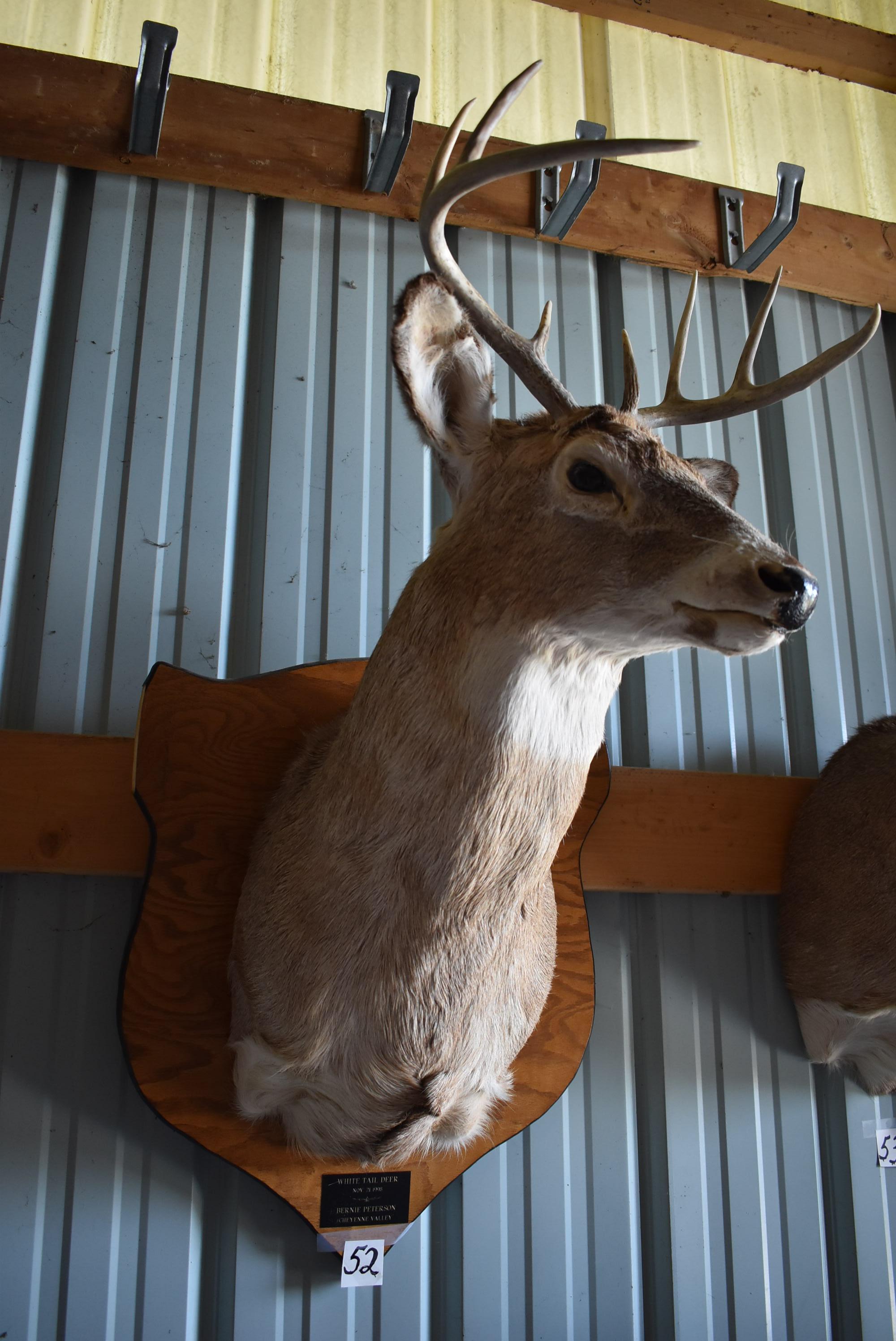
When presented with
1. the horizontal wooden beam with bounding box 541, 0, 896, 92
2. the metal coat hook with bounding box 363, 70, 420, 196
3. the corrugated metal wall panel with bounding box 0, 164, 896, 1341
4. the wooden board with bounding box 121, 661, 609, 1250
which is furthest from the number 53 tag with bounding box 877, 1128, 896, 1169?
the horizontal wooden beam with bounding box 541, 0, 896, 92

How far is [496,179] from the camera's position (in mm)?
1385

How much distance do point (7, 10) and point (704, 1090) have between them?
331cm

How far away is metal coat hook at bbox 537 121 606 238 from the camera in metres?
2.09

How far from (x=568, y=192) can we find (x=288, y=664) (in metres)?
1.34

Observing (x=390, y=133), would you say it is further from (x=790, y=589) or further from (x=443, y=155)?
(x=790, y=589)

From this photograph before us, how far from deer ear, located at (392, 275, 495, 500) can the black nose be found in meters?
0.58

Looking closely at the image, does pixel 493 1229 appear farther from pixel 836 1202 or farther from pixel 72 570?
pixel 72 570

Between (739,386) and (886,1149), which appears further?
(886,1149)

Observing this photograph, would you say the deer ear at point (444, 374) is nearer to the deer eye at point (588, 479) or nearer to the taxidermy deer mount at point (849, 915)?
the deer eye at point (588, 479)

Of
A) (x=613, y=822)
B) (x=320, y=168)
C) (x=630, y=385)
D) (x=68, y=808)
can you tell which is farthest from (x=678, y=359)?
(x=68, y=808)

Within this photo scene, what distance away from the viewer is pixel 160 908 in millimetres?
1569

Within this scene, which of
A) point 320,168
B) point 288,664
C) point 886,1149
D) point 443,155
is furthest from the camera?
point 320,168

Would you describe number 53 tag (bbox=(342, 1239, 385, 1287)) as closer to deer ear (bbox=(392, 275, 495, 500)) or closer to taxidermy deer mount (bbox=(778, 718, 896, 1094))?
taxidermy deer mount (bbox=(778, 718, 896, 1094))

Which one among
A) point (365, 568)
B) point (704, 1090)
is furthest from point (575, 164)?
point (704, 1090)
